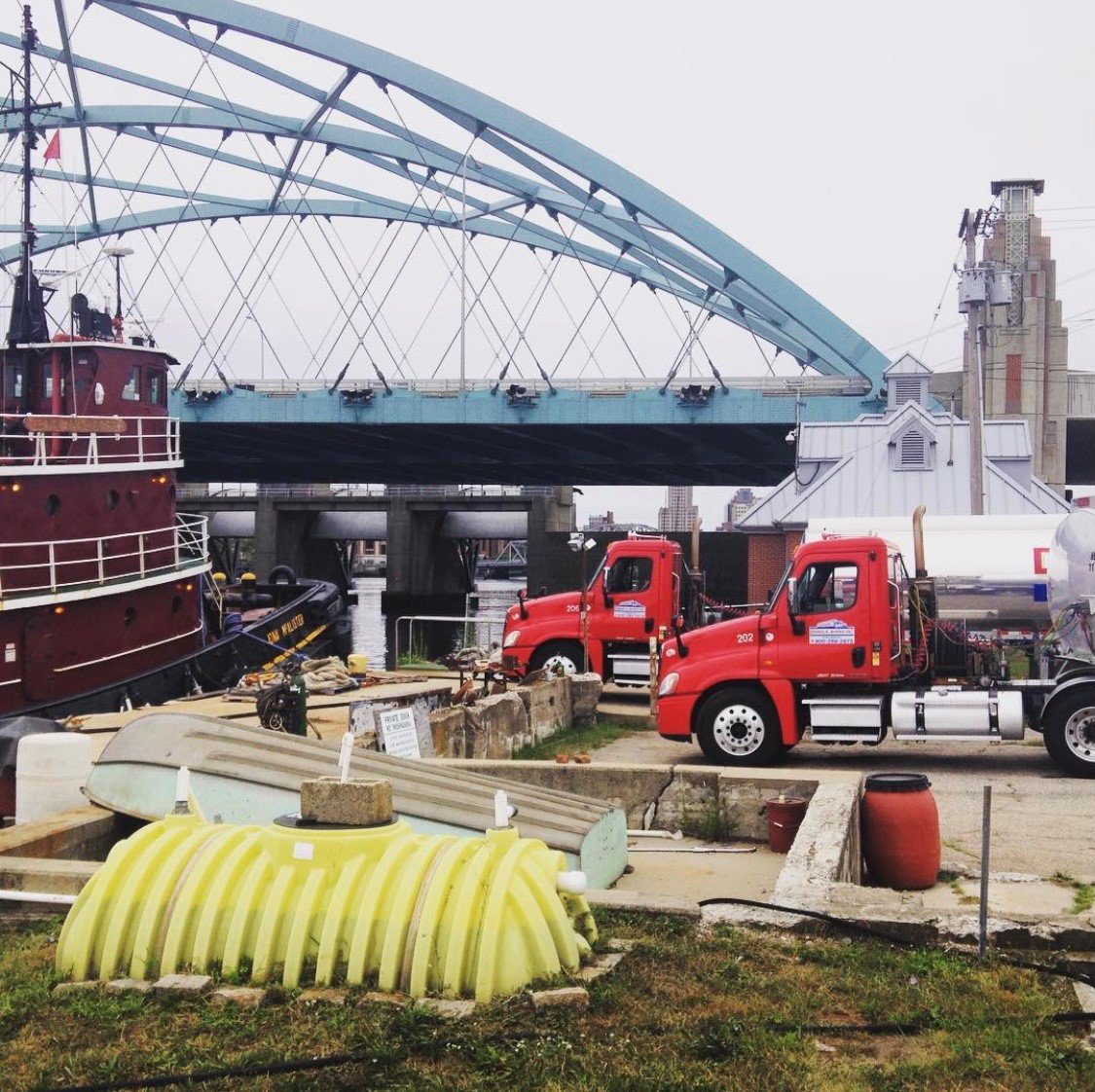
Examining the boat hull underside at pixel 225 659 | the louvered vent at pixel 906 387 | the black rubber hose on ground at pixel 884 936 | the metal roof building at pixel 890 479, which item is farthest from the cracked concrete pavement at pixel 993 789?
the louvered vent at pixel 906 387

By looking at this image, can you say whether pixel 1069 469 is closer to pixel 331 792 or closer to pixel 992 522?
pixel 992 522

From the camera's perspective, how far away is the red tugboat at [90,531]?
75.7ft

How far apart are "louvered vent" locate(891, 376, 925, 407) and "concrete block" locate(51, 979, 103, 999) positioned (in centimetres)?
4514

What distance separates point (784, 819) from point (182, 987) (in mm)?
6755

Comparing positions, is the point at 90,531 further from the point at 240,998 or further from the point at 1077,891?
the point at 240,998

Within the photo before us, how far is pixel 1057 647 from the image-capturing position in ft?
57.2

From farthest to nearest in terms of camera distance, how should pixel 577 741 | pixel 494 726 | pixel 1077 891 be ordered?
pixel 577 741 < pixel 494 726 < pixel 1077 891

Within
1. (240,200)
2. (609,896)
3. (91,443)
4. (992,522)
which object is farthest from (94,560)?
(240,200)

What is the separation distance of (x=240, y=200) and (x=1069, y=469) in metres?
48.0

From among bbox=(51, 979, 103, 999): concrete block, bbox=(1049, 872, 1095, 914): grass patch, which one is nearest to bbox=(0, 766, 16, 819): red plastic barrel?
bbox=(51, 979, 103, 999): concrete block

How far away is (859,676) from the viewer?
16844 mm

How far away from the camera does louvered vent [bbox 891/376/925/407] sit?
49.3m

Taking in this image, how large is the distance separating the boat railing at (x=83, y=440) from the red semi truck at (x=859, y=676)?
40.7 feet

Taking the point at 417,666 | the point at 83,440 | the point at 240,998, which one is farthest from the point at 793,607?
the point at 83,440
